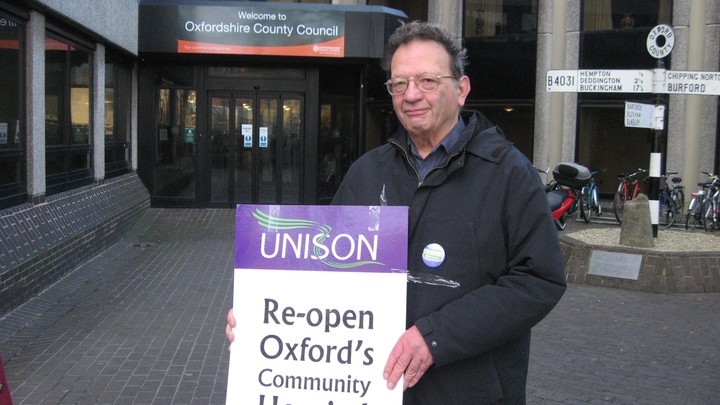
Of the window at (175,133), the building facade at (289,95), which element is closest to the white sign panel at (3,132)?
the building facade at (289,95)

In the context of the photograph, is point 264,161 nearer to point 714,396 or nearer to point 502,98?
point 502,98

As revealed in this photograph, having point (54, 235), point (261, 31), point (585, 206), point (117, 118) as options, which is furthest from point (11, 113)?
point (585, 206)

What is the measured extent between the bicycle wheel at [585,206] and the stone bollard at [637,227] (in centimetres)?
628

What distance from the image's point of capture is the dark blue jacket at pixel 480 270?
87.9 inches

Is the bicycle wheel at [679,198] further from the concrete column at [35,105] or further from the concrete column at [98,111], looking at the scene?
the concrete column at [35,105]

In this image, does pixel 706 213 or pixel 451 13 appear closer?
pixel 706 213

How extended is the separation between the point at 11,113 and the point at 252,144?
25.6 ft

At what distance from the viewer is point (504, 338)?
7.43ft

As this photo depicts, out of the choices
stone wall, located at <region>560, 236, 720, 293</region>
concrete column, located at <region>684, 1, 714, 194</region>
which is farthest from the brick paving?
concrete column, located at <region>684, 1, 714, 194</region>

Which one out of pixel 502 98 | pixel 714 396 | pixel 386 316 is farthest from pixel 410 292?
pixel 502 98

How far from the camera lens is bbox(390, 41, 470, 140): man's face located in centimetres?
235

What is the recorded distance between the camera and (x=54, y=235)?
8.63 metres

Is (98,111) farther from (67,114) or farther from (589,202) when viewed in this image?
(589,202)

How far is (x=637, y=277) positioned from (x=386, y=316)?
7031 mm
